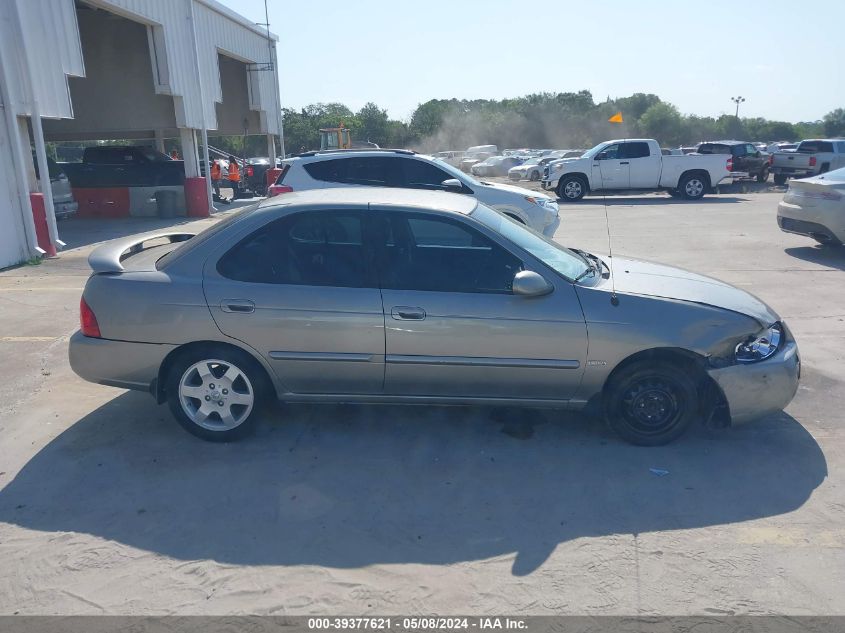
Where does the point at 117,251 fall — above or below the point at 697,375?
above

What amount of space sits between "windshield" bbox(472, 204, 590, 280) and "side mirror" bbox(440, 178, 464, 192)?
489 centimetres

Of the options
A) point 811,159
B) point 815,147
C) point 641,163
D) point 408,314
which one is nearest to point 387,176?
point 408,314

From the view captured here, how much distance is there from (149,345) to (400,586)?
7.75 feet

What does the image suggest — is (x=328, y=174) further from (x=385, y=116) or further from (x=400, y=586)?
(x=385, y=116)

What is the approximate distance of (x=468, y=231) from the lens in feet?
15.1

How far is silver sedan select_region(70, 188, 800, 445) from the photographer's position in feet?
14.5

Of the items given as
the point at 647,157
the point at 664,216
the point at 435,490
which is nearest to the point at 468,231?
the point at 435,490

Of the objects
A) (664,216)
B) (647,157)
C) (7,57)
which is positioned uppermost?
(7,57)

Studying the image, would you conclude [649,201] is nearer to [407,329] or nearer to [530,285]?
[530,285]

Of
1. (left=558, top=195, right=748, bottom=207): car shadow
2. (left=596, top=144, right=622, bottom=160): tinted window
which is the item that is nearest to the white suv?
(left=558, top=195, right=748, bottom=207): car shadow

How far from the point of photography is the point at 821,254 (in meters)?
11.5

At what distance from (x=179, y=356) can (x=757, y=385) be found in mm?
3699

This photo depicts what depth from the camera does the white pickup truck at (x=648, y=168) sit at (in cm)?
2188

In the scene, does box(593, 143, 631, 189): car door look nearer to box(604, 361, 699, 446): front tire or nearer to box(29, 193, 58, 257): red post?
box(29, 193, 58, 257): red post
